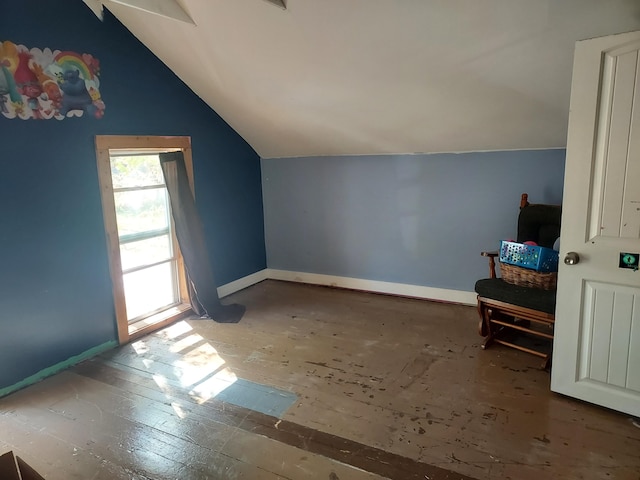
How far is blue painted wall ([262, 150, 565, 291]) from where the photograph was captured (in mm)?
3711

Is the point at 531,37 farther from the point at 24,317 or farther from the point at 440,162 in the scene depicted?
the point at 24,317

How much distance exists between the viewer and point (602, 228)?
2.23 meters

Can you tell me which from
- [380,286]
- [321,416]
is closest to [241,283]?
[380,286]

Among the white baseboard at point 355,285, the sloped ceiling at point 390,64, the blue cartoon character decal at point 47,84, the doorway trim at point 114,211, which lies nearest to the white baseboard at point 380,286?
the white baseboard at point 355,285

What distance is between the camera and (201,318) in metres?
3.93

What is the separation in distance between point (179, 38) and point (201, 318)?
7.63 ft

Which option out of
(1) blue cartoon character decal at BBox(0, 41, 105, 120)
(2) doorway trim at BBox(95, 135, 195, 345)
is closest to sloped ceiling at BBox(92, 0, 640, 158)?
(1) blue cartoon character decal at BBox(0, 41, 105, 120)

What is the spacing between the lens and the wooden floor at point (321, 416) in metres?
2.05

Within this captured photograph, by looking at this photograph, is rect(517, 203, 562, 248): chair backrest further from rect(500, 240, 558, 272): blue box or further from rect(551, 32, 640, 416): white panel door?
rect(551, 32, 640, 416): white panel door

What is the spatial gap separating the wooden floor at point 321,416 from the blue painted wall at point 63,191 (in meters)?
0.31

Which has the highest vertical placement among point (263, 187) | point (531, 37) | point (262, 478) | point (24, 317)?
point (531, 37)

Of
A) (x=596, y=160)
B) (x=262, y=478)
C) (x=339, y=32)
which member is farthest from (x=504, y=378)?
(x=339, y=32)

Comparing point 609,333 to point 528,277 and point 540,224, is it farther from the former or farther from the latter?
point 540,224

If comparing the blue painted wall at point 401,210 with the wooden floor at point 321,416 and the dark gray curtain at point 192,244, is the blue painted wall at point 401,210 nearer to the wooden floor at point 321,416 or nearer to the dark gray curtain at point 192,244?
the wooden floor at point 321,416
